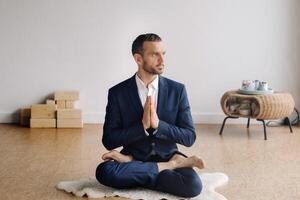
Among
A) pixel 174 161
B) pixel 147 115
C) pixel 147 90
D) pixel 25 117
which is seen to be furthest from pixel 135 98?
pixel 25 117

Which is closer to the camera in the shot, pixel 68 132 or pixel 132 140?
pixel 132 140

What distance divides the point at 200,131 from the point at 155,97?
2.01 meters

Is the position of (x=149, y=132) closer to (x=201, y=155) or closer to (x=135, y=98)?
(x=135, y=98)

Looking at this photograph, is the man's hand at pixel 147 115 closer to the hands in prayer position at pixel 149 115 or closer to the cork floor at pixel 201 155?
the hands in prayer position at pixel 149 115

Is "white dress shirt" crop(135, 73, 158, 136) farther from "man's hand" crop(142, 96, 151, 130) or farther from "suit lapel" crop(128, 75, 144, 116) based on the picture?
"man's hand" crop(142, 96, 151, 130)

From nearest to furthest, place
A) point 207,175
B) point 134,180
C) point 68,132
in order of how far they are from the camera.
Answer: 1. point 134,180
2. point 207,175
3. point 68,132

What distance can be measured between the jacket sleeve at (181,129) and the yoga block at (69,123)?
2202mm

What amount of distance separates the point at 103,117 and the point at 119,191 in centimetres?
249

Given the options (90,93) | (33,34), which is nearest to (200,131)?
(90,93)

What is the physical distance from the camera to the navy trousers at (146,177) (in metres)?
2.80

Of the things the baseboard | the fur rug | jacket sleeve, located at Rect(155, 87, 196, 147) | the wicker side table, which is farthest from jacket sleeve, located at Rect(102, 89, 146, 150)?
the baseboard

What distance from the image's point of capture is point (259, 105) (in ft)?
14.8

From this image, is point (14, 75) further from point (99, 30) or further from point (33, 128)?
point (99, 30)

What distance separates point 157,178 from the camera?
2865 mm
